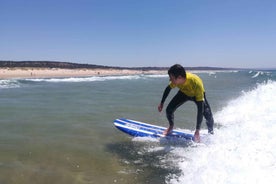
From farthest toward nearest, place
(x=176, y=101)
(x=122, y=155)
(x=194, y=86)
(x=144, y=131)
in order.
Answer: (x=144, y=131) → (x=176, y=101) → (x=194, y=86) → (x=122, y=155)

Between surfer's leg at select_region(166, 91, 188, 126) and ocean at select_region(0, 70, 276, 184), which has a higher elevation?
surfer's leg at select_region(166, 91, 188, 126)

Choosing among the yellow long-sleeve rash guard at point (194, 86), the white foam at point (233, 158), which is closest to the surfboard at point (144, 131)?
the white foam at point (233, 158)

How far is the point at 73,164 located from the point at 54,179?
2.45ft

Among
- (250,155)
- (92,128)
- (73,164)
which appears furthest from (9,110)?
(250,155)

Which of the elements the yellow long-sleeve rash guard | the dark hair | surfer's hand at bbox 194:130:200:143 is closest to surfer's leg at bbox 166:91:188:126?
the yellow long-sleeve rash guard

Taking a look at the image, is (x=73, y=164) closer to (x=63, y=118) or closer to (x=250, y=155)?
(x=250, y=155)

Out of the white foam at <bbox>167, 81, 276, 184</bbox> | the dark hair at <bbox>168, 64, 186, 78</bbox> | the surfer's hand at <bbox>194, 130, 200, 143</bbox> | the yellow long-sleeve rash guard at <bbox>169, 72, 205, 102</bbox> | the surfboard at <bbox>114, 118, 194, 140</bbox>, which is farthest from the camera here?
the surfboard at <bbox>114, 118, 194, 140</bbox>

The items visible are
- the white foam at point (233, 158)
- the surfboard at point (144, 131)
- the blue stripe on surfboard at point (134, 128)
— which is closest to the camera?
the white foam at point (233, 158)

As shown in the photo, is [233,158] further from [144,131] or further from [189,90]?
[144,131]

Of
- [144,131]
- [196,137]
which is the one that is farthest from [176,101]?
[144,131]

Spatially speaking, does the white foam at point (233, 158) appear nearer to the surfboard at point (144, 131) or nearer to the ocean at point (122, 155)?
the ocean at point (122, 155)

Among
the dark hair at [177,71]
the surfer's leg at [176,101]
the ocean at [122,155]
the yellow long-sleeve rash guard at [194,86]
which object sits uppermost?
the dark hair at [177,71]

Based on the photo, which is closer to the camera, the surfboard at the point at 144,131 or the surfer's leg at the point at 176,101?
the surfer's leg at the point at 176,101

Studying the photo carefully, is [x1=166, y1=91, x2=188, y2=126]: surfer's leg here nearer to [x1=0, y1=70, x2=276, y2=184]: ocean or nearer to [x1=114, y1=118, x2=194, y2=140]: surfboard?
[x1=114, y1=118, x2=194, y2=140]: surfboard
